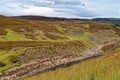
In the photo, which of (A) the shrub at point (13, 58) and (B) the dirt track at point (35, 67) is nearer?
(B) the dirt track at point (35, 67)

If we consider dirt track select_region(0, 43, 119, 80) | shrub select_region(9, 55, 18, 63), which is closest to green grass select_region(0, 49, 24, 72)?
shrub select_region(9, 55, 18, 63)

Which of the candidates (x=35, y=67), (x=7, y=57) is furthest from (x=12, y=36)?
(x=35, y=67)

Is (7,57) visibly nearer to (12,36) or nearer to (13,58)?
(13,58)

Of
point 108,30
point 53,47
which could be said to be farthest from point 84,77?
point 108,30

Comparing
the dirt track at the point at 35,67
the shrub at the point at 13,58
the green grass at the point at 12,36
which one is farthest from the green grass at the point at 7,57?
the green grass at the point at 12,36

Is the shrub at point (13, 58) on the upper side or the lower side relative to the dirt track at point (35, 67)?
upper

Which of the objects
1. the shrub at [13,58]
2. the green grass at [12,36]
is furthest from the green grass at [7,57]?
the green grass at [12,36]

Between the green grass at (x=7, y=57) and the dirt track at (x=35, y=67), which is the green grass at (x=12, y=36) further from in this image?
the dirt track at (x=35, y=67)

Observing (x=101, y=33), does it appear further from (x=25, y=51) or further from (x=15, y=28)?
(x=25, y=51)

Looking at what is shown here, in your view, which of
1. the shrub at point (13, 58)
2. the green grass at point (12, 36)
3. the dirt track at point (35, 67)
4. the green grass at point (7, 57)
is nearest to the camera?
the dirt track at point (35, 67)

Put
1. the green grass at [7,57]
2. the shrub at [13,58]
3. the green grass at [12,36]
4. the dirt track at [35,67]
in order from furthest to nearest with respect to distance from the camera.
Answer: the green grass at [12,36] < the shrub at [13,58] < the green grass at [7,57] < the dirt track at [35,67]

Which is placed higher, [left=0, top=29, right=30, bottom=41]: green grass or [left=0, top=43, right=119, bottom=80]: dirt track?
[left=0, top=29, right=30, bottom=41]: green grass

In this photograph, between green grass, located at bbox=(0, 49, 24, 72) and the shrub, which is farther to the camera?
the shrub

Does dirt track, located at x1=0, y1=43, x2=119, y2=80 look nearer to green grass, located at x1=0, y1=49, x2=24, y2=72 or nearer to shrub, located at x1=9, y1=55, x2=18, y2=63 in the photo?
green grass, located at x1=0, y1=49, x2=24, y2=72
